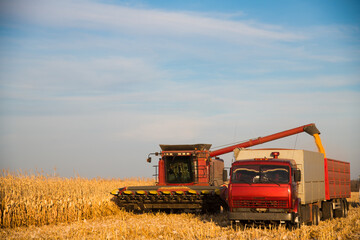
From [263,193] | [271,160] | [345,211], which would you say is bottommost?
[345,211]

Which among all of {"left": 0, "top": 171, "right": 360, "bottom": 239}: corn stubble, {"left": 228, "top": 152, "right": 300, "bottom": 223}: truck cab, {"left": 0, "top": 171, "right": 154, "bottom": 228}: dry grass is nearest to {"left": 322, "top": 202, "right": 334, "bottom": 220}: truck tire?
{"left": 0, "top": 171, "right": 360, "bottom": 239}: corn stubble

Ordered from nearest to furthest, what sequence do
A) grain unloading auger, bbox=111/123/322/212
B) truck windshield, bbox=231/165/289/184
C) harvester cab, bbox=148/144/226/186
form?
truck windshield, bbox=231/165/289/184 → grain unloading auger, bbox=111/123/322/212 → harvester cab, bbox=148/144/226/186

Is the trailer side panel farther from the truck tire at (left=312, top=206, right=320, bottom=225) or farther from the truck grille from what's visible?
the truck grille

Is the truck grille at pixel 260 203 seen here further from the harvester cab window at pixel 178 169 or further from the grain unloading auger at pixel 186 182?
the harvester cab window at pixel 178 169

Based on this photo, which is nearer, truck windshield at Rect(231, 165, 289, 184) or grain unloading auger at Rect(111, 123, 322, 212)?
truck windshield at Rect(231, 165, 289, 184)

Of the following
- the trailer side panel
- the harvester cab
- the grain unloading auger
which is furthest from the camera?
the harvester cab

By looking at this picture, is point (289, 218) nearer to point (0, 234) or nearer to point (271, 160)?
point (271, 160)

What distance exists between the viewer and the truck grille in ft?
52.3

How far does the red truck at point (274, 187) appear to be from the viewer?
52.4ft

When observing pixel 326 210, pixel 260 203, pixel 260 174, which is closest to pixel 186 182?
pixel 326 210

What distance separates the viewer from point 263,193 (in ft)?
52.6

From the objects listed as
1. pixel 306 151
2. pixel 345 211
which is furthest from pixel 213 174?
pixel 306 151

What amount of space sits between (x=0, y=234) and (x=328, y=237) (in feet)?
33.7

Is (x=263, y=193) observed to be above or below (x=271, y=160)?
below
